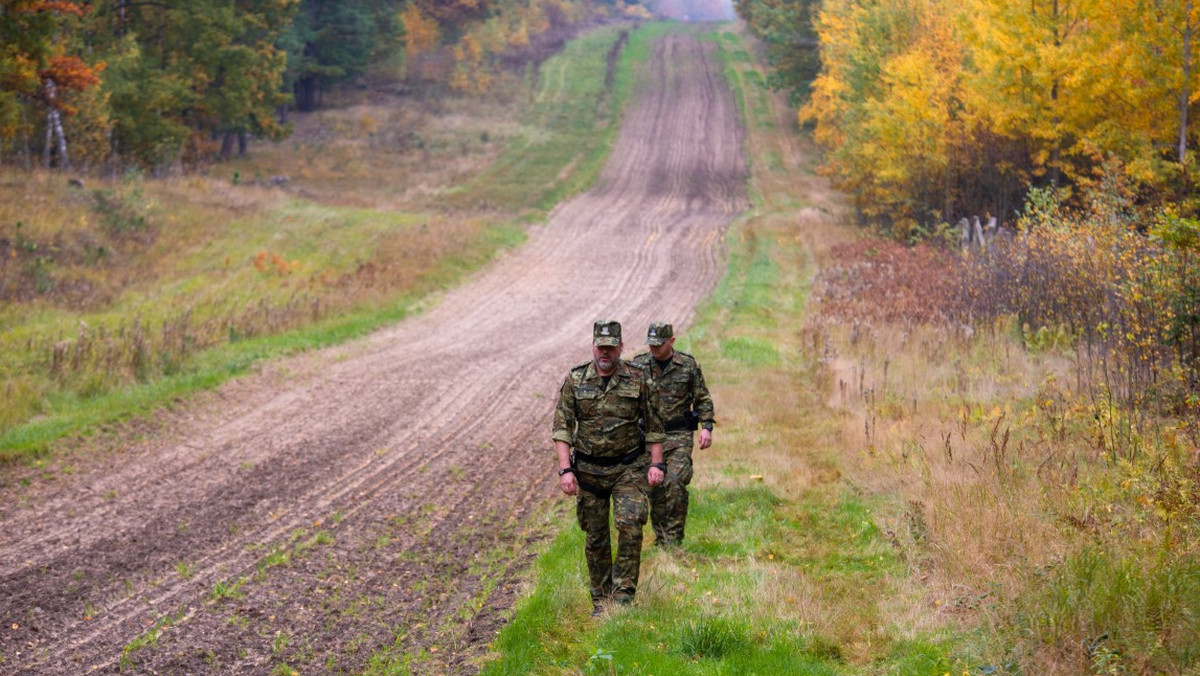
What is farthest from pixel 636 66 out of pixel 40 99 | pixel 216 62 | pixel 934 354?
pixel 934 354

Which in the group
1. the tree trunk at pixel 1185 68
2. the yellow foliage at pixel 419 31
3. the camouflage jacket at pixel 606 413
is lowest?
the camouflage jacket at pixel 606 413

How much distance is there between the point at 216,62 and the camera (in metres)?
37.0

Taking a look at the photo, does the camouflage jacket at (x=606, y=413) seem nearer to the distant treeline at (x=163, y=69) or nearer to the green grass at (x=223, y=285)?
the green grass at (x=223, y=285)

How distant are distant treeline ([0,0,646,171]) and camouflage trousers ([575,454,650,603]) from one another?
849 inches

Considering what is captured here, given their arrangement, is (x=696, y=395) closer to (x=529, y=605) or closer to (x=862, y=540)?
(x=862, y=540)

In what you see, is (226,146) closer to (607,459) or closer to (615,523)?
(607,459)

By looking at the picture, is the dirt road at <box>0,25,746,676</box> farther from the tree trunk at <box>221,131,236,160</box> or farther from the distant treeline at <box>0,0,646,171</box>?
the tree trunk at <box>221,131,236,160</box>

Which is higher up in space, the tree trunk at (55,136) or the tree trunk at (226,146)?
the tree trunk at (55,136)

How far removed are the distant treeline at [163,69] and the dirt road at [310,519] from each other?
45.0ft

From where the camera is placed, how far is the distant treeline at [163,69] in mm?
26981

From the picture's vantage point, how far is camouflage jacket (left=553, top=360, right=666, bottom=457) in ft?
25.2

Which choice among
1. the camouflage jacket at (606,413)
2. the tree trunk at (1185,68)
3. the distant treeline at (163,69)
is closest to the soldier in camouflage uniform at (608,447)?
the camouflage jacket at (606,413)

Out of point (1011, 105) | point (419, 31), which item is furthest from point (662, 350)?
point (419, 31)

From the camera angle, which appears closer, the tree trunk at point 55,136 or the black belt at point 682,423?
the black belt at point 682,423
